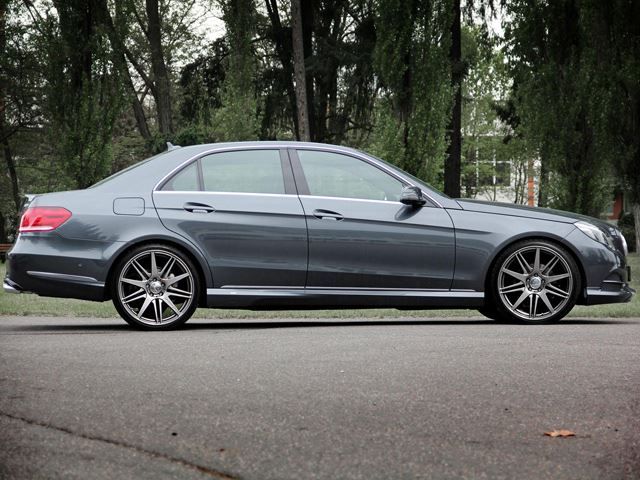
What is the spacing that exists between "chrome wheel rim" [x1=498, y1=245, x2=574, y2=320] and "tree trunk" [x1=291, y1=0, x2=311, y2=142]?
18.9 meters

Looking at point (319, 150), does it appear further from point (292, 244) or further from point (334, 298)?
point (334, 298)

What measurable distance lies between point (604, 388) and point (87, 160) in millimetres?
19392

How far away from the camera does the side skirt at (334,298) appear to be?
9227 mm

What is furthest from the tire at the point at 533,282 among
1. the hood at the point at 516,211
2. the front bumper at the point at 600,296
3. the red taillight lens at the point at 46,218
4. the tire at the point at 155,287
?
the red taillight lens at the point at 46,218

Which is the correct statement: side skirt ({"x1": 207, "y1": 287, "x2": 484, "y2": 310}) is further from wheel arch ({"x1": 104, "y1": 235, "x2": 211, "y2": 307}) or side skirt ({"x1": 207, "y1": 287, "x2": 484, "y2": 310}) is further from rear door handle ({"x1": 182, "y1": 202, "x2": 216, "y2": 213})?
rear door handle ({"x1": 182, "y1": 202, "x2": 216, "y2": 213})

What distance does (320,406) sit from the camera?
17.0ft

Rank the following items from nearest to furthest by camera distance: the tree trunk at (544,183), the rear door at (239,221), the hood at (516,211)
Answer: the rear door at (239,221) < the hood at (516,211) < the tree trunk at (544,183)

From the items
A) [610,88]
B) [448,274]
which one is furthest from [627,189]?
[448,274]

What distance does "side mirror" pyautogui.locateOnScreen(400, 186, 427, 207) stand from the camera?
9359mm

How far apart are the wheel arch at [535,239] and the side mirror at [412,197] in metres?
0.79

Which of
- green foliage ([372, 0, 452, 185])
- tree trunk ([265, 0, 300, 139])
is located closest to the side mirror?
green foliage ([372, 0, 452, 185])

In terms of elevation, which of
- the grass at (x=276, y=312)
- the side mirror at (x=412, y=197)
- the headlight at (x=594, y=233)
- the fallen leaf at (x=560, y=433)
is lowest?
the grass at (x=276, y=312)

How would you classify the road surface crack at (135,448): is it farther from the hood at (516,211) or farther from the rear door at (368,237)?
the hood at (516,211)

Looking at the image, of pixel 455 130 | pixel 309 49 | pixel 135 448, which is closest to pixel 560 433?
pixel 135 448
